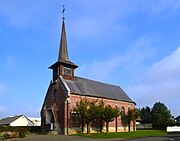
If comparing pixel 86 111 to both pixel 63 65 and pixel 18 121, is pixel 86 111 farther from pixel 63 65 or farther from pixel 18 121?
pixel 18 121

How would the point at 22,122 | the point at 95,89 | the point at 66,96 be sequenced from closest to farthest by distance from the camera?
the point at 66,96 < the point at 95,89 < the point at 22,122

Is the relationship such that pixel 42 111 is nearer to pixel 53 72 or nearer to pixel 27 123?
pixel 53 72

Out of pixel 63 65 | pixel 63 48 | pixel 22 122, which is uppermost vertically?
pixel 63 48

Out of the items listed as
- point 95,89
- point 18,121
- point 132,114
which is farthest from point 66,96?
point 18,121

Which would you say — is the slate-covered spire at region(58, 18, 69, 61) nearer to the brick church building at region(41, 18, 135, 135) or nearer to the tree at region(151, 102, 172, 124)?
the brick church building at region(41, 18, 135, 135)

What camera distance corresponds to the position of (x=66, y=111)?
46219 mm

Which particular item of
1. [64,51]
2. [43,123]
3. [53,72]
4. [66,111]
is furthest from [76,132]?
[64,51]

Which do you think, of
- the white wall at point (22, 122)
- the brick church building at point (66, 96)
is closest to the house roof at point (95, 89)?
the brick church building at point (66, 96)

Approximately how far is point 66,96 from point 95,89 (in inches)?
411

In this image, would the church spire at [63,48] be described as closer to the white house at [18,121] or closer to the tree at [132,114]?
the tree at [132,114]

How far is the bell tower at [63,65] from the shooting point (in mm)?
49625

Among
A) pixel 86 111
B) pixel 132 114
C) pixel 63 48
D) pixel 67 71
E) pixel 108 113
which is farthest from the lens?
pixel 132 114

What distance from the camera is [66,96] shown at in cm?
4678

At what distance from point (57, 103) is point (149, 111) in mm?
75696
